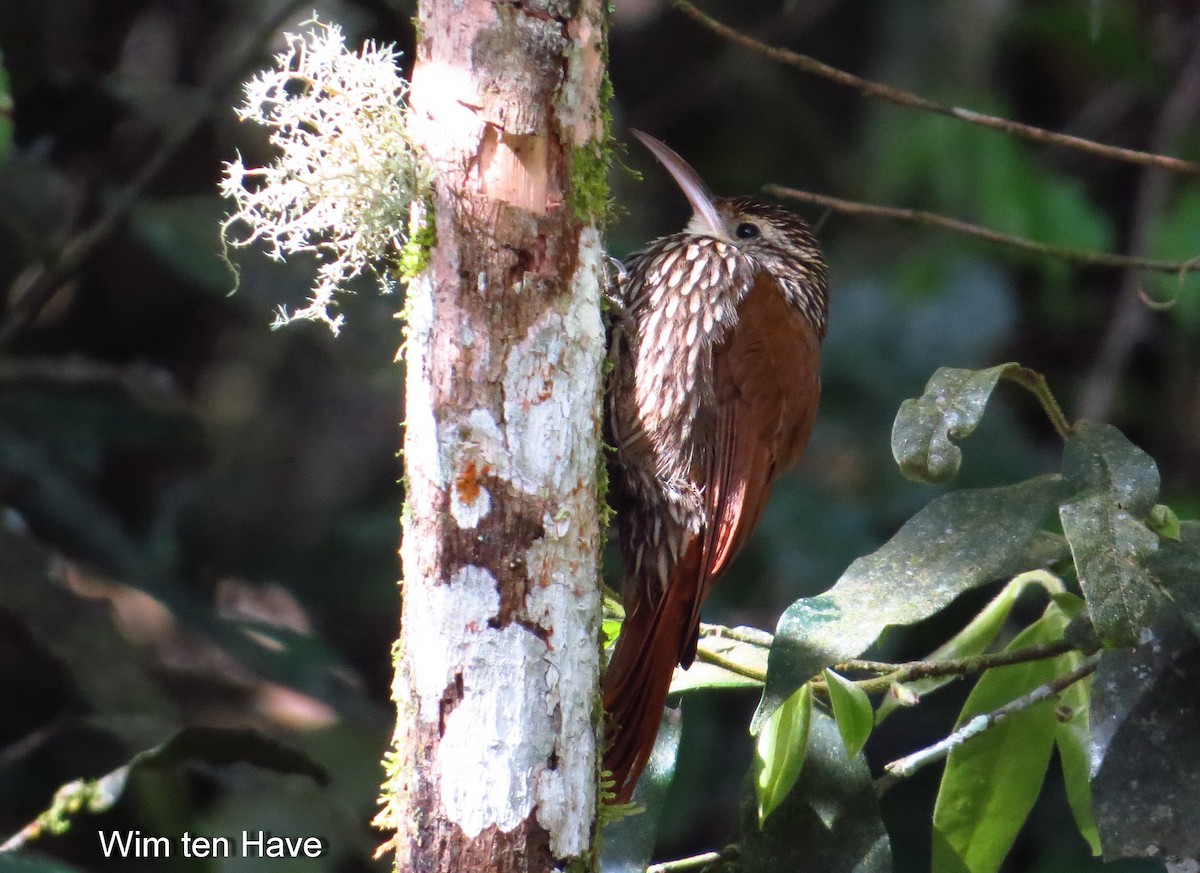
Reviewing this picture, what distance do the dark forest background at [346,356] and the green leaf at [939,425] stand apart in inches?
31.1

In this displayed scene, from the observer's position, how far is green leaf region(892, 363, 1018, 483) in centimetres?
176

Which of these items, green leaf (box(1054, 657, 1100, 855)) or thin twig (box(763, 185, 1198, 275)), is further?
thin twig (box(763, 185, 1198, 275))

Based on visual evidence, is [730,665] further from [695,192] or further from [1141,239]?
[1141,239]

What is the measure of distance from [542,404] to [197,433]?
2254 mm

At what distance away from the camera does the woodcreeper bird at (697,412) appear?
2.34m

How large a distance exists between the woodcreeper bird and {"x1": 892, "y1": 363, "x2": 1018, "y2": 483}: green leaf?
0.52 m

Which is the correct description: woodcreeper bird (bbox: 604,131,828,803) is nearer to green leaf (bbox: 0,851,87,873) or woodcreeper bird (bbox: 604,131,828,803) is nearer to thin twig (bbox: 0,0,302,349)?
green leaf (bbox: 0,851,87,873)

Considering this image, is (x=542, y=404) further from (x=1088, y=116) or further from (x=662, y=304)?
(x=1088, y=116)

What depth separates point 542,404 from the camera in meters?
1.65

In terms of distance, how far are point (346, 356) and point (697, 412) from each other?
1.27m

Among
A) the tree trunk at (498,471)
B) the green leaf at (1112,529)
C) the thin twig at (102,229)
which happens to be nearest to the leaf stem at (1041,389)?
the green leaf at (1112,529)

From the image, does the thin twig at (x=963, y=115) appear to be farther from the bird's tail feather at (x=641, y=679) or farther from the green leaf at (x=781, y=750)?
the green leaf at (x=781, y=750)

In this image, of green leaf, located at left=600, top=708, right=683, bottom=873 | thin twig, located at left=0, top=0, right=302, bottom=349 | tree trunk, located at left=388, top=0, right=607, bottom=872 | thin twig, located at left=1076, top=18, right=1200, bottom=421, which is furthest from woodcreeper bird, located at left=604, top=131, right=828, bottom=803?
thin twig, located at left=1076, top=18, right=1200, bottom=421

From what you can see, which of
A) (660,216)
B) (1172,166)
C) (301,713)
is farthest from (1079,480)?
(660,216)
